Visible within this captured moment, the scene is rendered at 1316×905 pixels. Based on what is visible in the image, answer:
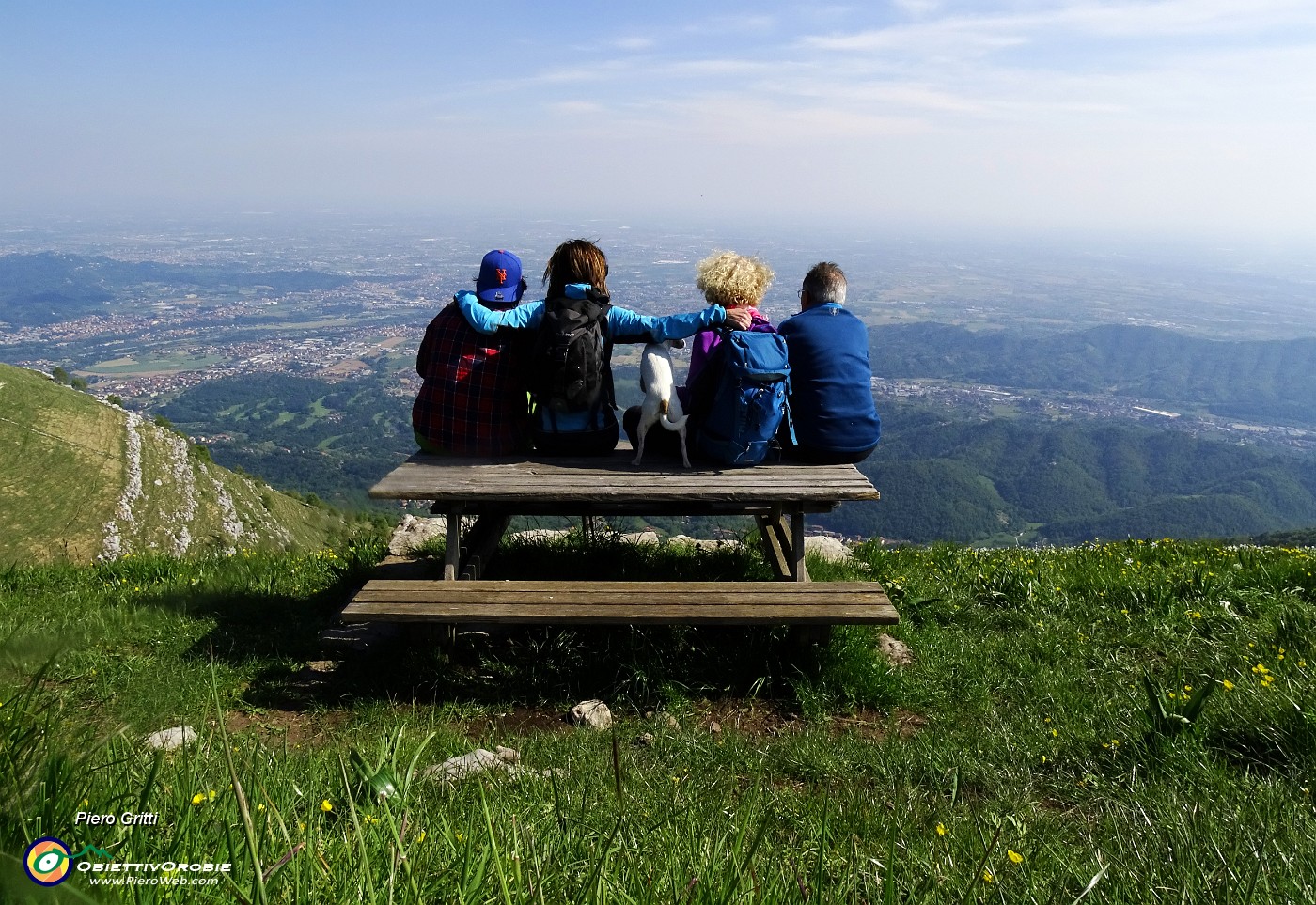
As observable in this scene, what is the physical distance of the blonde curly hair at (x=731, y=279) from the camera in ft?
A: 16.6

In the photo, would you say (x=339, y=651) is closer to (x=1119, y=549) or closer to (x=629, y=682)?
(x=629, y=682)

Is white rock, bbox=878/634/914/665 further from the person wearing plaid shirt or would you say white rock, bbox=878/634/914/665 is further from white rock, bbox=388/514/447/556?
white rock, bbox=388/514/447/556

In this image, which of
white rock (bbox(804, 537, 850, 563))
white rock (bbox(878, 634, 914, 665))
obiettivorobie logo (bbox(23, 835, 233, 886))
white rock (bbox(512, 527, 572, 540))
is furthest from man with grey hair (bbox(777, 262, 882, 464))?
obiettivorobie logo (bbox(23, 835, 233, 886))

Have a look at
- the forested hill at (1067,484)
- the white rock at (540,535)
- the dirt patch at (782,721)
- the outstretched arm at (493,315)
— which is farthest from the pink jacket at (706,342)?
the forested hill at (1067,484)

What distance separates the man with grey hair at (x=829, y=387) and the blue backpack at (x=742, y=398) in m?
0.19

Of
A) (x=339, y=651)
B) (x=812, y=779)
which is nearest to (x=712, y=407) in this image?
(x=812, y=779)

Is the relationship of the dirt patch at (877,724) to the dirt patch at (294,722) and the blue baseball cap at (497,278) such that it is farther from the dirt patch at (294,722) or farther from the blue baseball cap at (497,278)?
the blue baseball cap at (497,278)

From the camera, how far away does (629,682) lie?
4391 mm

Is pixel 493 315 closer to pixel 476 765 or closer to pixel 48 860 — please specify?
pixel 476 765

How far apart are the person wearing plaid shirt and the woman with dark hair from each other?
0.40 ft

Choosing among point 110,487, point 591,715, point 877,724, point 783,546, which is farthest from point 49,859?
point 110,487

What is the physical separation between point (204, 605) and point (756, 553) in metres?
3.94

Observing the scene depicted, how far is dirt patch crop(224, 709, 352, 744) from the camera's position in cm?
397

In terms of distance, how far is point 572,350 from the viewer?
480 centimetres
